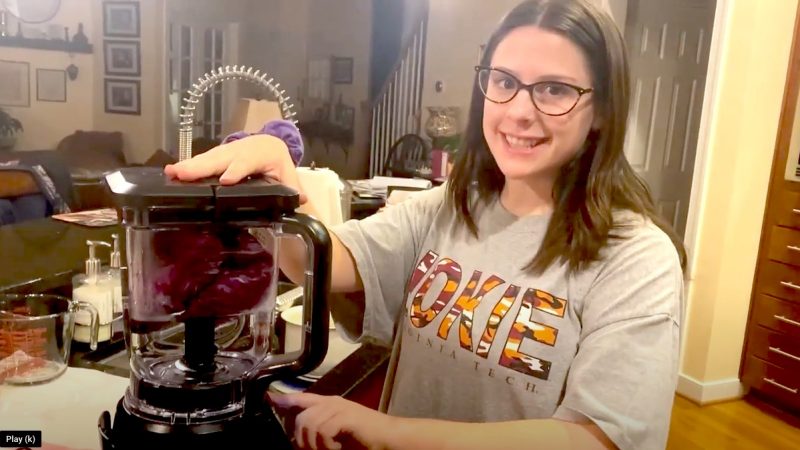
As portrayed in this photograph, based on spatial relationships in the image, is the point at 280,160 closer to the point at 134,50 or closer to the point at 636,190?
the point at 636,190

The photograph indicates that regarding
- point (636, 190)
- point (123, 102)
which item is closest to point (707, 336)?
point (636, 190)

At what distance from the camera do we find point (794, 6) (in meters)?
2.72

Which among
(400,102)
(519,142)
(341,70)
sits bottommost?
(519,142)

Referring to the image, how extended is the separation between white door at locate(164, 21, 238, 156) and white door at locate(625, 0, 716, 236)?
2916 mm

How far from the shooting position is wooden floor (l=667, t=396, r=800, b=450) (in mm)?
2580

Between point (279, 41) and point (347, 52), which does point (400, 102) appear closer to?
point (347, 52)

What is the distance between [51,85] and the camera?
429 cm

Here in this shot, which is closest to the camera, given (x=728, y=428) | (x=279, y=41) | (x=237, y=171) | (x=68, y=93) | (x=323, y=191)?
(x=237, y=171)

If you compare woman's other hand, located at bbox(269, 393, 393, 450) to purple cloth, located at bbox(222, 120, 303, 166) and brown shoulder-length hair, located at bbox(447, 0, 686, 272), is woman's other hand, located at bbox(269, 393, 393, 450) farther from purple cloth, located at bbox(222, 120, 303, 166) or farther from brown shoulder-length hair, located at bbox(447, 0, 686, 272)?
purple cloth, located at bbox(222, 120, 303, 166)

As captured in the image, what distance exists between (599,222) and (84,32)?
14.3ft

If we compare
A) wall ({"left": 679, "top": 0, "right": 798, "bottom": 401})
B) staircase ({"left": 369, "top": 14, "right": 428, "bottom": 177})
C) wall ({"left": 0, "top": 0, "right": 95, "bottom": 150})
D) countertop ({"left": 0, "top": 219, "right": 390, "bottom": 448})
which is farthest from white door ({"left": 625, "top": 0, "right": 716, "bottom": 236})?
wall ({"left": 0, "top": 0, "right": 95, "bottom": 150})

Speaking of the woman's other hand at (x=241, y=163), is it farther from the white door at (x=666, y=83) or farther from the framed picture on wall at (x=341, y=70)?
the framed picture on wall at (x=341, y=70)

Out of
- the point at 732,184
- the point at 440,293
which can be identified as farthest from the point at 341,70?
the point at 440,293

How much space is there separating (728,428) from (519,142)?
2.36 m
